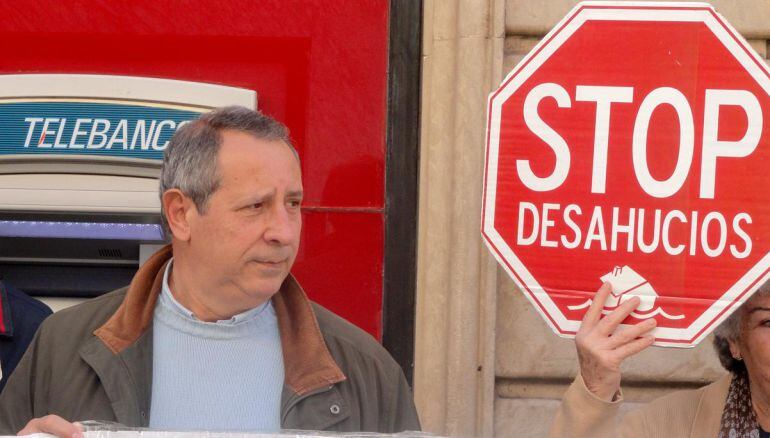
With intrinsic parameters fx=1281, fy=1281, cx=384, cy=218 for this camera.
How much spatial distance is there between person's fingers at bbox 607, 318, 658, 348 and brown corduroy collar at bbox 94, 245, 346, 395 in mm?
565

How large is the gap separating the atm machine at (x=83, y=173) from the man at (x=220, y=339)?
127 centimetres

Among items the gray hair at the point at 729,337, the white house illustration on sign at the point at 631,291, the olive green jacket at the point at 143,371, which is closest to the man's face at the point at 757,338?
the gray hair at the point at 729,337

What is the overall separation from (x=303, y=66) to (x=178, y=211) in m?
1.63

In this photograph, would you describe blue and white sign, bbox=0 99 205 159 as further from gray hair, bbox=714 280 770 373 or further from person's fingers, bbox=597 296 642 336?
person's fingers, bbox=597 296 642 336

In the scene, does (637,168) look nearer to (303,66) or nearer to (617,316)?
(617,316)

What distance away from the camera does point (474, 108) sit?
414cm

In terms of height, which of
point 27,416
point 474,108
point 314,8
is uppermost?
point 314,8

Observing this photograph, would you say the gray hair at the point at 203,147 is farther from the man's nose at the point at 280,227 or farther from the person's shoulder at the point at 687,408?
the person's shoulder at the point at 687,408

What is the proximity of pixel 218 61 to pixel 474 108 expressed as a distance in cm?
85

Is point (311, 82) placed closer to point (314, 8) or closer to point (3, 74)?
point (314, 8)

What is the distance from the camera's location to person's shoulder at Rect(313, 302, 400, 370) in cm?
271

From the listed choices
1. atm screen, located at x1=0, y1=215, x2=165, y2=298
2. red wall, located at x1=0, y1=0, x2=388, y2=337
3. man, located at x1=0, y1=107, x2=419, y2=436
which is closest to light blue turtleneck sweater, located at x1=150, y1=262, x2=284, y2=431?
man, located at x1=0, y1=107, x2=419, y2=436

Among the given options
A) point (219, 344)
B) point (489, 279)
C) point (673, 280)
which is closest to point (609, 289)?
point (673, 280)

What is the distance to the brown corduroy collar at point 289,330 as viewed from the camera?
2.60 m
